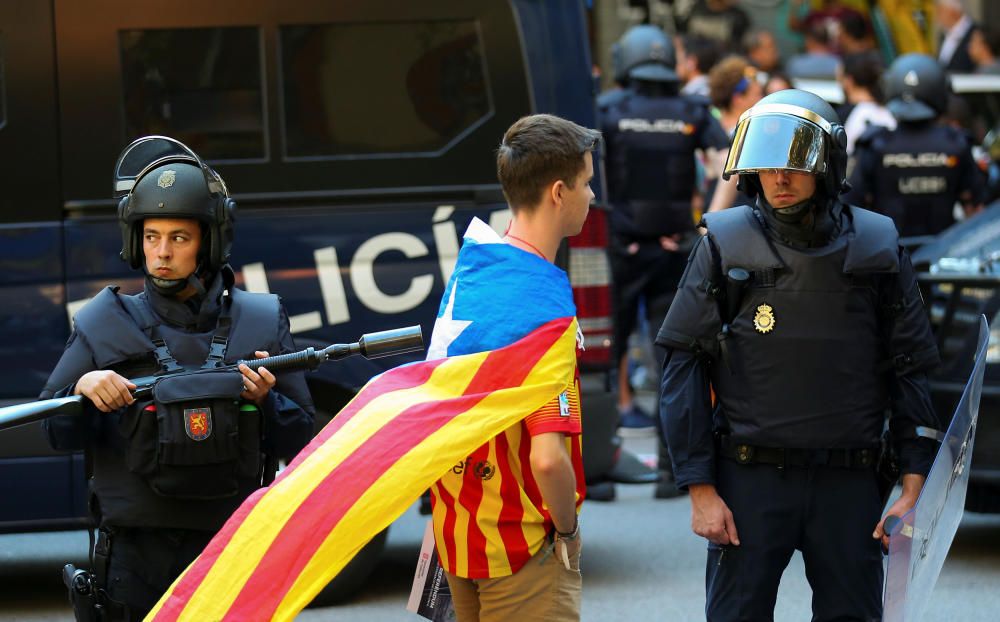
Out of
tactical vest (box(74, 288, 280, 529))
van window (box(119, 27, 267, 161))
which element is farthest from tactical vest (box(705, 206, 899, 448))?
van window (box(119, 27, 267, 161))

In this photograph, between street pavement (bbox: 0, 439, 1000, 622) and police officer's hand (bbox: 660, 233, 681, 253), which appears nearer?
street pavement (bbox: 0, 439, 1000, 622)

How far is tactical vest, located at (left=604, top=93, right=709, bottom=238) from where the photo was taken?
897cm

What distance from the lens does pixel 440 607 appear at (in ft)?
12.6

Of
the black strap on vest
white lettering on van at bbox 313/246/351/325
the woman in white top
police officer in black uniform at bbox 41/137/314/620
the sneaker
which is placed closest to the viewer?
police officer in black uniform at bbox 41/137/314/620

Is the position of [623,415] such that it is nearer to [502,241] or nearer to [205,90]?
[205,90]

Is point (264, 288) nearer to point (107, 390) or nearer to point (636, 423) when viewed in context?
point (107, 390)

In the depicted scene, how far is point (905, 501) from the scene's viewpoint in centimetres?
401

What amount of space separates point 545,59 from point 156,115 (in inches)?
59.8

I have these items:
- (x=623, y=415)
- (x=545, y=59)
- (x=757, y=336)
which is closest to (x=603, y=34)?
(x=623, y=415)

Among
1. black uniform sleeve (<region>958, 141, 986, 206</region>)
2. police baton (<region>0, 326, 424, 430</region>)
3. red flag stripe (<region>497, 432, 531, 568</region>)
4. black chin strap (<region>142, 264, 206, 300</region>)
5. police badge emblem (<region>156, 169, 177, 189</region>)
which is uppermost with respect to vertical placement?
black uniform sleeve (<region>958, 141, 986, 206</region>)

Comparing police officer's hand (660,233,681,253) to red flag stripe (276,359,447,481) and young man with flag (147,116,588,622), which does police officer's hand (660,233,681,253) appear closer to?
young man with flag (147,116,588,622)

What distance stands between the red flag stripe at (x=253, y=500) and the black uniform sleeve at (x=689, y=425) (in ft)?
2.44

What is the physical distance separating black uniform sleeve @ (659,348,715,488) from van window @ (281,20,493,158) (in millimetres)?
2380

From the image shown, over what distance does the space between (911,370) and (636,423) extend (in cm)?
579
